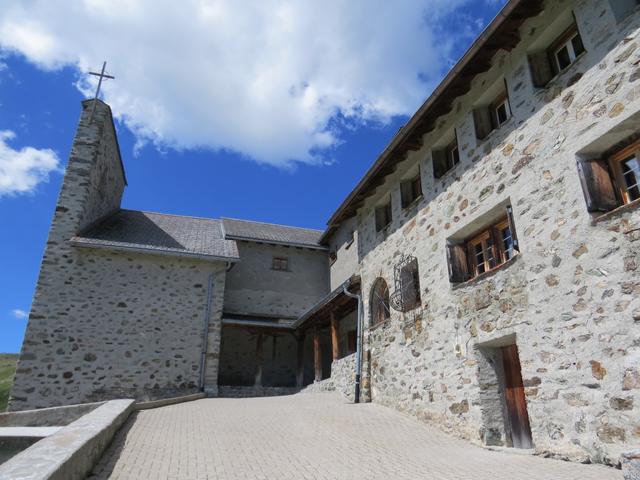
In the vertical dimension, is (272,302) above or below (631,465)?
above

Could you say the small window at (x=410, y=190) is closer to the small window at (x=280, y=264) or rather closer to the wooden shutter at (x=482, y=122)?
the wooden shutter at (x=482, y=122)

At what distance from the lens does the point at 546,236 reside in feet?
17.8

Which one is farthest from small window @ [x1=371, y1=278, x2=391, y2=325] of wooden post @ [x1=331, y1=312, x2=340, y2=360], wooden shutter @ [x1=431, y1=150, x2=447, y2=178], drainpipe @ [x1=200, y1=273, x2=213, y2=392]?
drainpipe @ [x1=200, y1=273, x2=213, y2=392]

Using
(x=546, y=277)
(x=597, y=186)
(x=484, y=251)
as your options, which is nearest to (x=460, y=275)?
(x=484, y=251)

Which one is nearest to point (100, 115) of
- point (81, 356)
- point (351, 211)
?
point (81, 356)

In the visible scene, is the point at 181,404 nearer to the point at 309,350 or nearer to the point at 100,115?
the point at 309,350

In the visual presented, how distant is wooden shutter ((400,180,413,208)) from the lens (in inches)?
379

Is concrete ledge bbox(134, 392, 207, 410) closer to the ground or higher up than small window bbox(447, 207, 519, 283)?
closer to the ground

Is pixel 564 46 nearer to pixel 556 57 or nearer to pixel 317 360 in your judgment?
pixel 556 57

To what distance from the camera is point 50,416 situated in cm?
822

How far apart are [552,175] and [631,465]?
3.75 metres

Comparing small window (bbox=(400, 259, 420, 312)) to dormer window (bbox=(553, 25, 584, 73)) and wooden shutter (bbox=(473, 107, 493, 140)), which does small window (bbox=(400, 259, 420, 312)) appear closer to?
wooden shutter (bbox=(473, 107, 493, 140))

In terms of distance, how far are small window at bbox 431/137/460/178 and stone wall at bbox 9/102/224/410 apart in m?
8.19

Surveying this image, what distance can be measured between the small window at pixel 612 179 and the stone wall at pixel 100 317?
1095 cm
